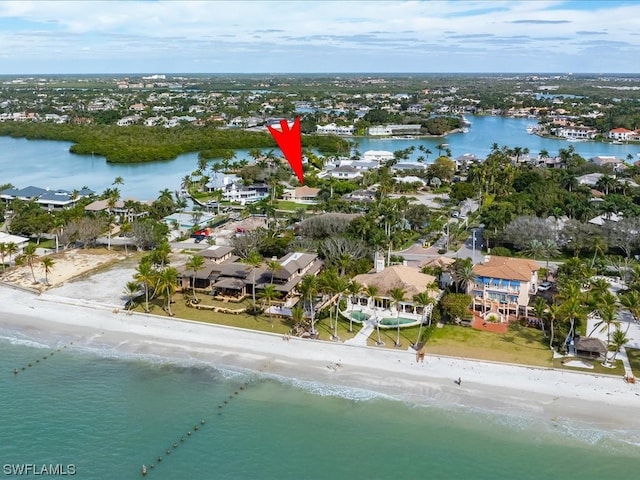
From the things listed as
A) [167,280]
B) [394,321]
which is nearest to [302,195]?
[167,280]

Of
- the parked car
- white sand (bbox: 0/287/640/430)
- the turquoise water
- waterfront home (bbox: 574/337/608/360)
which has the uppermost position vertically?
the parked car

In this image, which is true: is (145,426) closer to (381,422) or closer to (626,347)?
(381,422)

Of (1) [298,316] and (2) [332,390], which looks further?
(1) [298,316]

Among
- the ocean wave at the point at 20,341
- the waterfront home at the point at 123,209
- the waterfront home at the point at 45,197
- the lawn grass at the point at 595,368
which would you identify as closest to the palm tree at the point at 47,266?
the ocean wave at the point at 20,341

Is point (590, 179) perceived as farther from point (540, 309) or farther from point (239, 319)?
point (239, 319)

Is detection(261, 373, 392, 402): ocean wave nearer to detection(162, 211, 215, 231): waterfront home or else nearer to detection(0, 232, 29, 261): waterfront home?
detection(0, 232, 29, 261): waterfront home

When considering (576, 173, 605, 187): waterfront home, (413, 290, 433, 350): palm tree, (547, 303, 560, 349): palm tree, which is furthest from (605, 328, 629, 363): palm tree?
(576, 173, 605, 187): waterfront home
